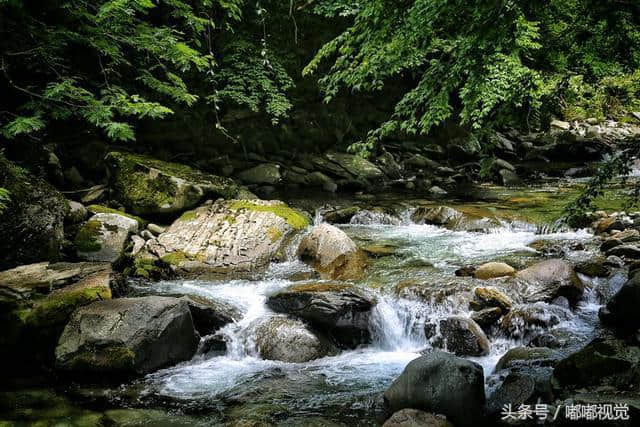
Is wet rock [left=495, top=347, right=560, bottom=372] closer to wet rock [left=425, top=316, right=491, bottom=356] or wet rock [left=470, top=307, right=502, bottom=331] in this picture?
wet rock [left=425, top=316, right=491, bottom=356]

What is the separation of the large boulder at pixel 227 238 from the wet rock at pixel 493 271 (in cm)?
362

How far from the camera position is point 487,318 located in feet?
16.7

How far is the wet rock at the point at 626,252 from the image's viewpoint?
630cm

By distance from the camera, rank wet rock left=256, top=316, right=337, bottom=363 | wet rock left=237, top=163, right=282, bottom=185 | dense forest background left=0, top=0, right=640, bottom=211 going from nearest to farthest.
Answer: dense forest background left=0, top=0, right=640, bottom=211
wet rock left=256, top=316, right=337, bottom=363
wet rock left=237, top=163, right=282, bottom=185

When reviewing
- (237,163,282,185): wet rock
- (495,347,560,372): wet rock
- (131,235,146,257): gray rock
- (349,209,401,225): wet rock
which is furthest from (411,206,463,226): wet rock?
(131,235,146,257): gray rock

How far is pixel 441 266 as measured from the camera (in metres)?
6.90

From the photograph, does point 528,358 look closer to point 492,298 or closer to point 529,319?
point 529,319

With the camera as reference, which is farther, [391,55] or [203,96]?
[203,96]

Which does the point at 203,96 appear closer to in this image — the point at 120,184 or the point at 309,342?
the point at 120,184

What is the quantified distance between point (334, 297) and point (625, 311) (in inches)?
139

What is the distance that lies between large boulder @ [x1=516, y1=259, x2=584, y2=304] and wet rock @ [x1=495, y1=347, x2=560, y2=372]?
131cm

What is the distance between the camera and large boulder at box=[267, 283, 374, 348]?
17.1 feet

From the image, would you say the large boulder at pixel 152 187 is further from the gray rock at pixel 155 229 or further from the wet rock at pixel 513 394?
the wet rock at pixel 513 394

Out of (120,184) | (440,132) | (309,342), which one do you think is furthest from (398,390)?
(440,132)
